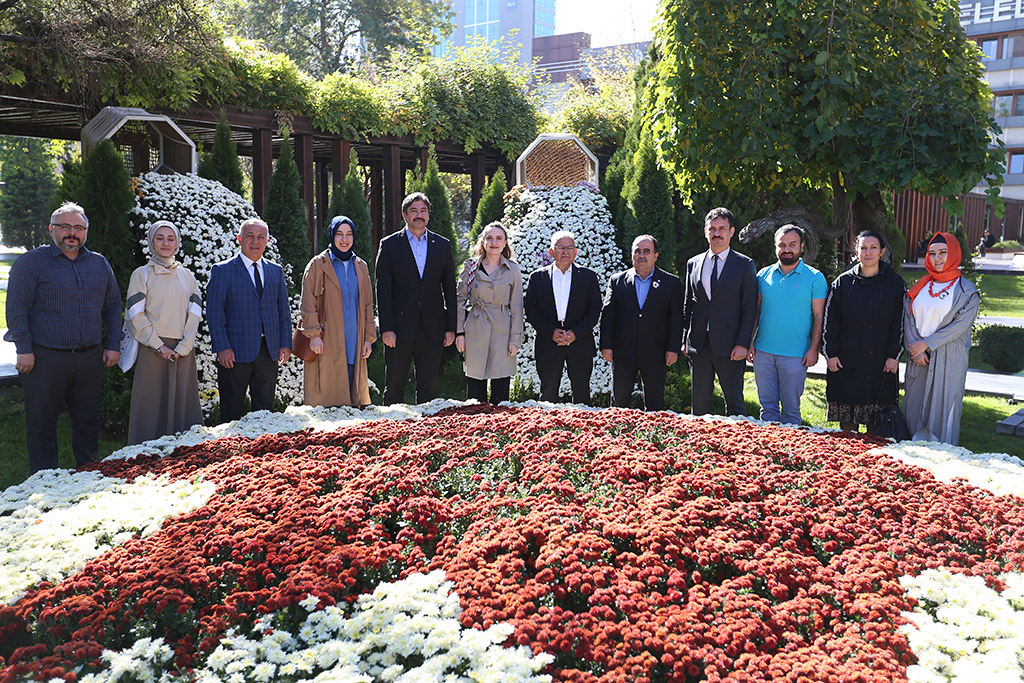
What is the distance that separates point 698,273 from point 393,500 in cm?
312

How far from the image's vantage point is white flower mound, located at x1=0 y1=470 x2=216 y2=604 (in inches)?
100

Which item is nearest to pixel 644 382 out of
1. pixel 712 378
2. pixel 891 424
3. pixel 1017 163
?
pixel 712 378

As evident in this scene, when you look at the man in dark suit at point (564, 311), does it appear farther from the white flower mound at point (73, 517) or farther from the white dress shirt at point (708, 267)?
the white flower mound at point (73, 517)

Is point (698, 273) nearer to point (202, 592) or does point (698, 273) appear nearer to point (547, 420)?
point (547, 420)

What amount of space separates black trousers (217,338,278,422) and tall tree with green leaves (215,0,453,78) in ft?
74.8

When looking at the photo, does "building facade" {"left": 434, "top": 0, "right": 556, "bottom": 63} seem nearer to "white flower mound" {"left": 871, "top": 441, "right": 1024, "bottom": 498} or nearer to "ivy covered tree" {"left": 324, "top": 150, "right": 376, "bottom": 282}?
"ivy covered tree" {"left": 324, "top": 150, "right": 376, "bottom": 282}

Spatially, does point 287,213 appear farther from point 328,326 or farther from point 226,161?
point 328,326

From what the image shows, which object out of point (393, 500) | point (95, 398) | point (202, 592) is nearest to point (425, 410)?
point (393, 500)

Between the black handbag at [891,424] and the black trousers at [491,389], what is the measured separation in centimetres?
244

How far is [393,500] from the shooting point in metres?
2.96

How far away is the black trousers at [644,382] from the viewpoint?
548cm

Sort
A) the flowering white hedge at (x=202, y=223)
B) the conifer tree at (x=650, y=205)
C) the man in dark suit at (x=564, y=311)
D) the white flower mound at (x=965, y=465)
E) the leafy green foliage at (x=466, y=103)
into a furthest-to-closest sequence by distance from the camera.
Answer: the leafy green foliage at (x=466, y=103) → the conifer tree at (x=650, y=205) → the flowering white hedge at (x=202, y=223) → the man in dark suit at (x=564, y=311) → the white flower mound at (x=965, y=465)

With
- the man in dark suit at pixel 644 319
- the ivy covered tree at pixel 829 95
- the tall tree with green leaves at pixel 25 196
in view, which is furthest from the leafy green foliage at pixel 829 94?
the tall tree with green leaves at pixel 25 196

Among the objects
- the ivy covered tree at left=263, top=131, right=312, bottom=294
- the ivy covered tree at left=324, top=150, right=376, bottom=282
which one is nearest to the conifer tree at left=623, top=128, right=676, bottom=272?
the ivy covered tree at left=324, top=150, right=376, bottom=282
